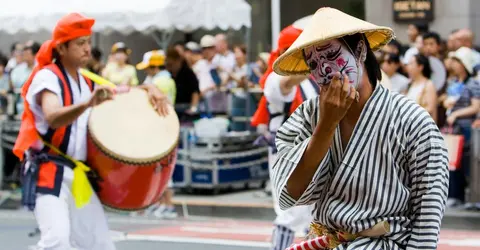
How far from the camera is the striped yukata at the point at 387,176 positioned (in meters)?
4.11

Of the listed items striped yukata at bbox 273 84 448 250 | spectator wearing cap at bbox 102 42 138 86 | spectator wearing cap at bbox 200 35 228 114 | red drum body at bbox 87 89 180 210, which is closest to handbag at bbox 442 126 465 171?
spectator wearing cap at bbox 200 35 228 114

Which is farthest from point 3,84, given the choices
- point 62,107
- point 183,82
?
point 62,107

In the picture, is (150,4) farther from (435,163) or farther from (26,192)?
(435,163)

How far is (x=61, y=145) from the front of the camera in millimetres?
7254

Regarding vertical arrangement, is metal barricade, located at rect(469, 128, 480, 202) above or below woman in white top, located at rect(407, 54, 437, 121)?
below

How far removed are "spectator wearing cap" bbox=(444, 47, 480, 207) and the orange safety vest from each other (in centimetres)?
644

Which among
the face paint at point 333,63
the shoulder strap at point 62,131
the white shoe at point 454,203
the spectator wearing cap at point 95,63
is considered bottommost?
the white shoe at point 454,203

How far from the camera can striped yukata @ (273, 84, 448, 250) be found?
4.11m

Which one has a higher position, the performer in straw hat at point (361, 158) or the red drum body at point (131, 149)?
the performer in straw hat at point (361, 158)

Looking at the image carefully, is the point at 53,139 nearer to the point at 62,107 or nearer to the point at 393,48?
the point at 62,107

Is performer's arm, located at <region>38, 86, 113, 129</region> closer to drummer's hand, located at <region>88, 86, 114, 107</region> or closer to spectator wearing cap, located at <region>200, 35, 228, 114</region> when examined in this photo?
drummer's hand, located at <region>88, 86, 114, 107</region>

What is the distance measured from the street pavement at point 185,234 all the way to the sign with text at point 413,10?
8.24 m

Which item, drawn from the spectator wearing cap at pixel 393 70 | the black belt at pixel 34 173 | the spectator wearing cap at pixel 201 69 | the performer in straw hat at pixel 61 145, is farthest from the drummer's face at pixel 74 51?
the spectator wearing cap at pixel 201 69

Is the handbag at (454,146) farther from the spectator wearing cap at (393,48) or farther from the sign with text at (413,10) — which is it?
the sign with text at (413,10)
